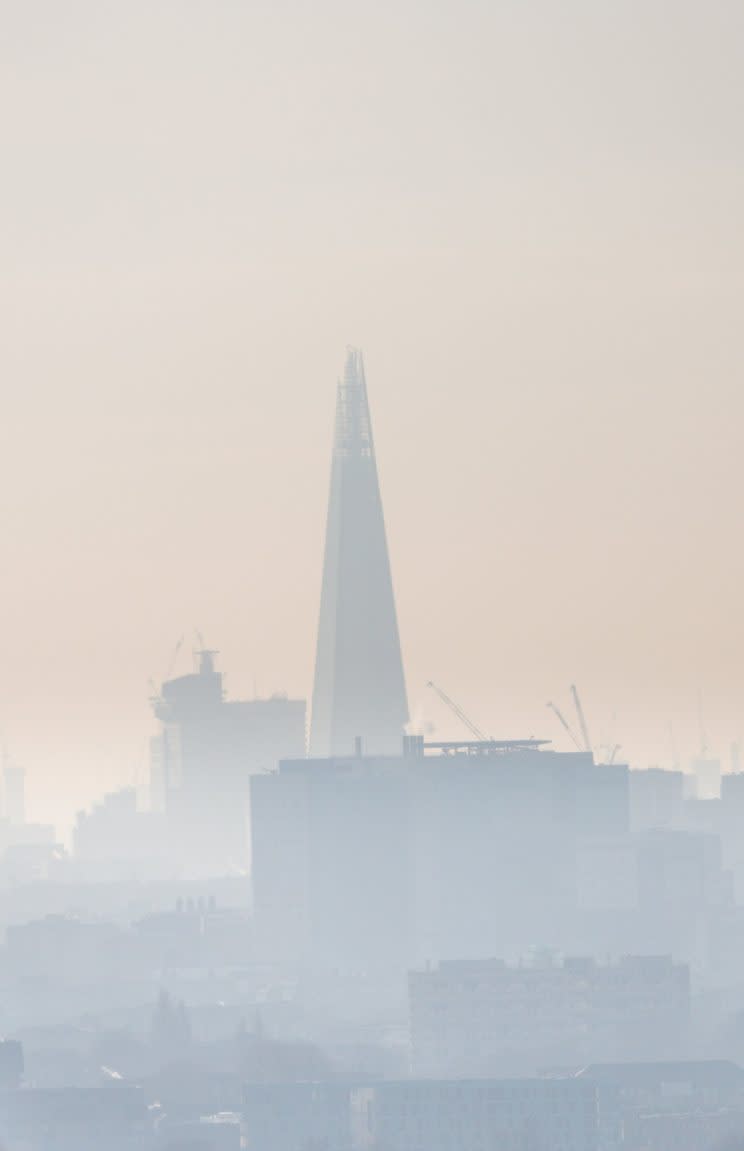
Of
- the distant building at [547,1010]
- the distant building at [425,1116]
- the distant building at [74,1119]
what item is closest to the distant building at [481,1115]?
the distant building at [425,1116]

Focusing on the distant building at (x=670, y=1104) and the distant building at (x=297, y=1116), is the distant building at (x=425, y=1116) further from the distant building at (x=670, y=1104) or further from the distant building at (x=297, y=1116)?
the distant building at (x=670, y=1104)

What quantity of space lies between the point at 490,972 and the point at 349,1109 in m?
45.2

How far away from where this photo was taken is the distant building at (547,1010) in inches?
7131

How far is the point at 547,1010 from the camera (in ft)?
623

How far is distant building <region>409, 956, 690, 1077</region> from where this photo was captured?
181m

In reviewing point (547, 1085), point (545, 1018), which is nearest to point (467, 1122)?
point (547, 1085)

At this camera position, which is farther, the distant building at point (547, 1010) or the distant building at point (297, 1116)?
the distant building at point (547, 1010)

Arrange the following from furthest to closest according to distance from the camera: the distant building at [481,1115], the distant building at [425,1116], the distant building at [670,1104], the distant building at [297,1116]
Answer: the distant building at [297,1116] → the distant building at [425,1116] → the distant building at [481,1115] → the distant building at [670,1104]

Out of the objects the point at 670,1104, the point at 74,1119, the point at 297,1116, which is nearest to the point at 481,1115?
the point at 297,1116

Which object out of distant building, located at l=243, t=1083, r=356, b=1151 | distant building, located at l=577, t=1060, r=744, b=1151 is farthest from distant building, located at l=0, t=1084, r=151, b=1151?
distant building, located at l=577, t=1060, r=744, b=1151

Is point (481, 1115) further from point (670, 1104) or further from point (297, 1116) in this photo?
point (670, 1104)

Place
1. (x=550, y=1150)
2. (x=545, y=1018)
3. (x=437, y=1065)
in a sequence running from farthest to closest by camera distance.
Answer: (x=545, y=1018)
(x=437, y=1065)
(x=550, y=1150)

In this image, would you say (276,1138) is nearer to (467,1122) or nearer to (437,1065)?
(467,1122)

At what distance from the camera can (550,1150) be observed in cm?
14050
